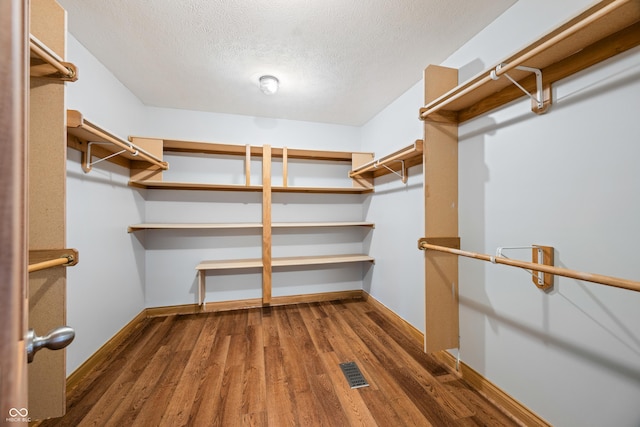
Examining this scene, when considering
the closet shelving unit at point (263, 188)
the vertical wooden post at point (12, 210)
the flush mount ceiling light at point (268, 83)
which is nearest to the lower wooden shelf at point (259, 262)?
the closet shelving unit at point (263, 188)

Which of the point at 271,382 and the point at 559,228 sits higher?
the point at 559,228

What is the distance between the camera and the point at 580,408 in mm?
1110

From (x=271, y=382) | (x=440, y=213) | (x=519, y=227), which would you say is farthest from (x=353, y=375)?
(x=519, y=227)

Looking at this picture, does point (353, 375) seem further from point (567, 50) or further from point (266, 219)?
point (567, 50)

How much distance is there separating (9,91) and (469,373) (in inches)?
89.9

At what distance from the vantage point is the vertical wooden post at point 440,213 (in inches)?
65.2

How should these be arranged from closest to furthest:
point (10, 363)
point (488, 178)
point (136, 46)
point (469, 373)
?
point (10, 363), point (488, 178), point (469, 373), point (136, 46)

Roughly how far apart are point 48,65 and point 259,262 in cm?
218

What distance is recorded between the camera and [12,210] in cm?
A: 30

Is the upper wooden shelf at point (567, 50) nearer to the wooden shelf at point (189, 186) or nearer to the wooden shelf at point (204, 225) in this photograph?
the wooden shelf at point (204, 225)

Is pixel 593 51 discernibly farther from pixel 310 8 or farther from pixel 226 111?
pixel 226 111

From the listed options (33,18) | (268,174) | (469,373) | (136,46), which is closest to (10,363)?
(33,18)

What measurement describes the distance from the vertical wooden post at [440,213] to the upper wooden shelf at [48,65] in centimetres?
187

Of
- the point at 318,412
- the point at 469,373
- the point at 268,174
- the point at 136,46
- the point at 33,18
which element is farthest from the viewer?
the point at 268,174
